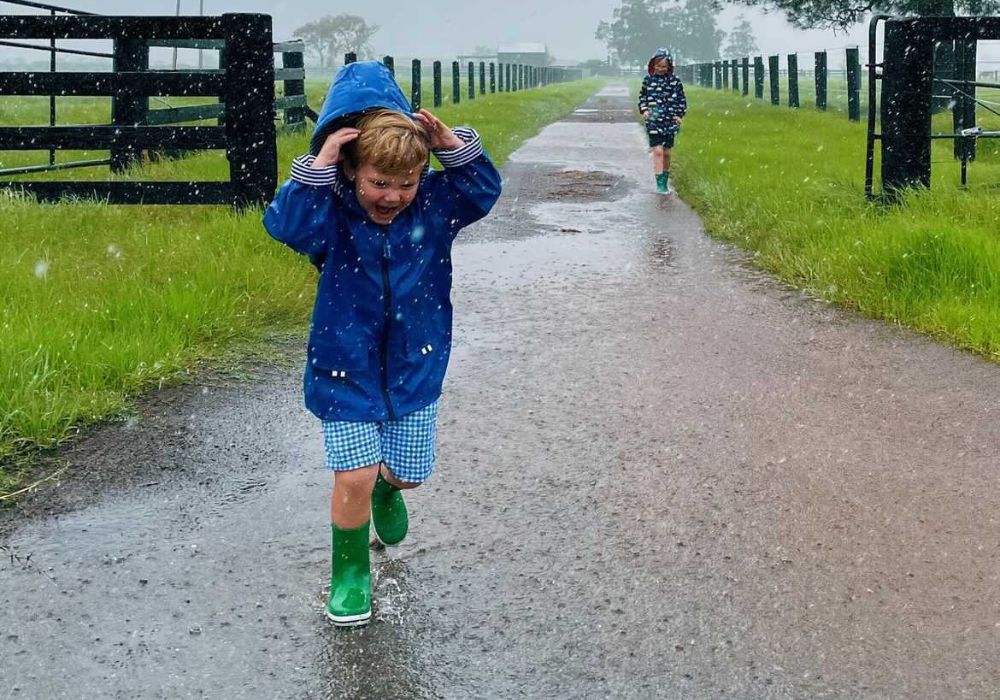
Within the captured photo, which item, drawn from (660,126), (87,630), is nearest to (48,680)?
(87,630)

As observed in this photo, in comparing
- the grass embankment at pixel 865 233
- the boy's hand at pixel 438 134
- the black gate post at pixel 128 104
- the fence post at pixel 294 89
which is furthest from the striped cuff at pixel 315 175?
the fence post at pixel 294 89

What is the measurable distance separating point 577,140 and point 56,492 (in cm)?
1786

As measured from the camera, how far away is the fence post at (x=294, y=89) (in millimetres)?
17219

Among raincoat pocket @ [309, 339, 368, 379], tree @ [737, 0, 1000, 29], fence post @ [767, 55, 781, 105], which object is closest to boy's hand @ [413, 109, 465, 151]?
raincoat pocket @ [309, 339, 368, 379]

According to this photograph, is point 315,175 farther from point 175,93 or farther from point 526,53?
point 526,53

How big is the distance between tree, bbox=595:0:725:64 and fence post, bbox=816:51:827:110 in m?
171

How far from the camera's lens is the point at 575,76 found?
129 metres

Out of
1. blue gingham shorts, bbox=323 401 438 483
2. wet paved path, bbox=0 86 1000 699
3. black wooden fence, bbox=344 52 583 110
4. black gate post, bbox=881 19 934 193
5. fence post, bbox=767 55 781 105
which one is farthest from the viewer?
fence post, bbox=767 55 781 105

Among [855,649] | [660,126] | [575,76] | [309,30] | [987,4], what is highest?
[309,30]

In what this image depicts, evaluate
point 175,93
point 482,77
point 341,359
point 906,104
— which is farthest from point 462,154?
point 482,77

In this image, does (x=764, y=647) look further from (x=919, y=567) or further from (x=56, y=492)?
(x=56, y=492)

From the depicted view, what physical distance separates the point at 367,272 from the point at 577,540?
3.65ft

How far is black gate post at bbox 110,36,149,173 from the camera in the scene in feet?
38.8

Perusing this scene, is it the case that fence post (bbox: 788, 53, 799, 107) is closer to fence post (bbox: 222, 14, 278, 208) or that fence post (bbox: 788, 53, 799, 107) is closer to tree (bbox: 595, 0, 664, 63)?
fence post (bbox: 222, 14, 278, 208)
